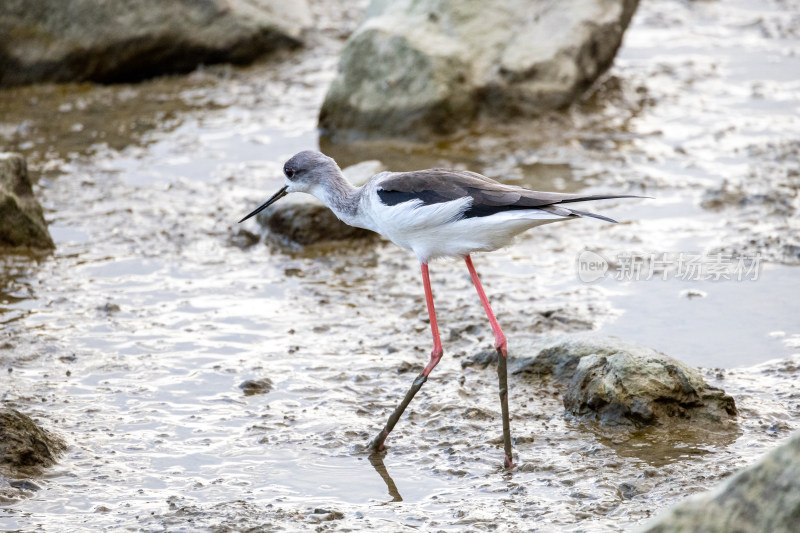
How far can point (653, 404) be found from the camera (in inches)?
188

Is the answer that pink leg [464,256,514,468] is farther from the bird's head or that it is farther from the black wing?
the bird's head

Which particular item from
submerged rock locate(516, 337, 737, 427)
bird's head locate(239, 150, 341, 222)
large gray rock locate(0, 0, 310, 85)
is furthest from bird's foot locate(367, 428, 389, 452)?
large gray rock locate(0, 0, 310, 85)

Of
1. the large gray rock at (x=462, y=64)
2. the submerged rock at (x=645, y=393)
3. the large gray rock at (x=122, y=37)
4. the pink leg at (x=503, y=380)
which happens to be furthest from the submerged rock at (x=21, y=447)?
the large gray rock at (x=122, y=37)

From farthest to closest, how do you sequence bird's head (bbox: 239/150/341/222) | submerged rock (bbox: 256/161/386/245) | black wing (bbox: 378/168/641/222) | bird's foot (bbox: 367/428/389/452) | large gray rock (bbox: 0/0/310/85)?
large gray rock (bbox: 0/0/310/85), submerged rock (bbox: 256/161/386/245), bird's head (bbox: 239/150/341/222), bird's foot (bbox: 367/428/389/452), black wing (bbox: 378/168/641/222)

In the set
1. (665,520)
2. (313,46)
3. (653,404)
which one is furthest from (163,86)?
(665,520)

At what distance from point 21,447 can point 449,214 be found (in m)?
2.20

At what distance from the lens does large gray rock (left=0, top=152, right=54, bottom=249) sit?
6.93m

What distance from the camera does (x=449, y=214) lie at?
452 centimetres

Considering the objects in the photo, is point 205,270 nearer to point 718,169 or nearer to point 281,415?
point 281,415

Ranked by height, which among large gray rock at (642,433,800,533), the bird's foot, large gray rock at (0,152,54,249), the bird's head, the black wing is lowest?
large gray rock at (0,152,54,249)

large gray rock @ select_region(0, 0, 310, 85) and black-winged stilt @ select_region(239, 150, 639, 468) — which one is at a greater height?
black-winged stilt @ select_region(239, 150, 639, 468)

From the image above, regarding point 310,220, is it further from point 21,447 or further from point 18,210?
point 21,447

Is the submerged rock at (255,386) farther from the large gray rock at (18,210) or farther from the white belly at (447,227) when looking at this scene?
the large gray rock at (18,210)

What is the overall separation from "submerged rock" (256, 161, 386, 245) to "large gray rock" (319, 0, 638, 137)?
175 cm
